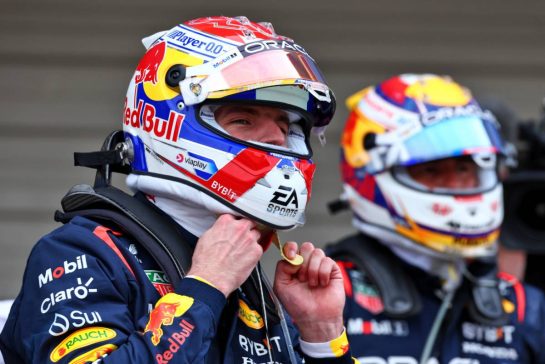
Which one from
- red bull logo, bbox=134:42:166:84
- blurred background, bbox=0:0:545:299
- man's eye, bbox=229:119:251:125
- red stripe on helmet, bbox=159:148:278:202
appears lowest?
blurred background, bbox=0:0:545:299

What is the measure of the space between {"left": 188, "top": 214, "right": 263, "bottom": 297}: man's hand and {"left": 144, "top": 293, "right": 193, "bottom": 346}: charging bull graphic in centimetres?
9

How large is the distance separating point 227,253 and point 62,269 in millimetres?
345

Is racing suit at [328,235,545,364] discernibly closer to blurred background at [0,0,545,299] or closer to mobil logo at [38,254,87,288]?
mobil logo at [38,254,87,288]

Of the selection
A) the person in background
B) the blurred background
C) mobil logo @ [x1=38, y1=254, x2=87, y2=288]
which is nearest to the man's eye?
mobil logo @ [x1=38, y1=254, x2=87, y2=288]

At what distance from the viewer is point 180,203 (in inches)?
109

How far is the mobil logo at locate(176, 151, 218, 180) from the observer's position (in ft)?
8.89

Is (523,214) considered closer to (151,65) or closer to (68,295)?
(151,65)

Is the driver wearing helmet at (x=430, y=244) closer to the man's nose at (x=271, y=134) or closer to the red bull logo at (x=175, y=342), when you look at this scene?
the man's nose at (x=271, y=134)

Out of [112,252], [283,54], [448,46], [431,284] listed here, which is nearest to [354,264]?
[431,284]

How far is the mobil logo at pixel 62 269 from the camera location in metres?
2.46

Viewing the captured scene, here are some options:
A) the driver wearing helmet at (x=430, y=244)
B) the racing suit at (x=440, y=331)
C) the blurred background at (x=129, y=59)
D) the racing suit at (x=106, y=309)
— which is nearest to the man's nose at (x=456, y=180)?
the driver wearing helmet at (x=430, y=244)

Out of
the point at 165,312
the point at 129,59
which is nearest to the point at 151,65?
the point at 165,312

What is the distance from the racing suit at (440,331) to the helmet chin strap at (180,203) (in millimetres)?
1435

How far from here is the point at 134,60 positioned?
266 inches
